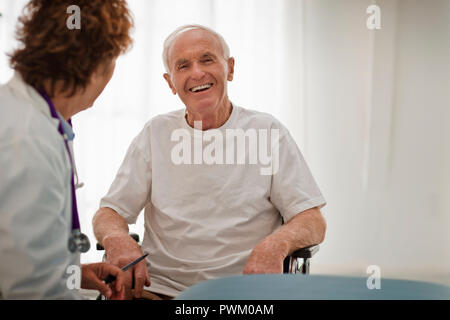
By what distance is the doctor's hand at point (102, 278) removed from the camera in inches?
43.5

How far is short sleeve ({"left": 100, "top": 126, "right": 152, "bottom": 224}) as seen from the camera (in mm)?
1683

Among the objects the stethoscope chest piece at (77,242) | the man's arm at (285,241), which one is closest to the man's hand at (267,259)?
the man's arm at (285,241)

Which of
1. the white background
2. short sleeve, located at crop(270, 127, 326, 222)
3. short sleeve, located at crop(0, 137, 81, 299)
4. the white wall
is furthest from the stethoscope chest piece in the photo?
the white wall

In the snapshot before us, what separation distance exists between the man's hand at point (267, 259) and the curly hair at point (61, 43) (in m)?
0.70

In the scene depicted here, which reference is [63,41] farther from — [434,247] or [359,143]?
[434,247]

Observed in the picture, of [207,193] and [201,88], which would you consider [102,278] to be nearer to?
[207,193]

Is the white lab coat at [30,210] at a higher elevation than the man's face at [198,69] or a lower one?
lower

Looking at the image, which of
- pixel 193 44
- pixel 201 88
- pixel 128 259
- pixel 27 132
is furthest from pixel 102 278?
pixel 193 44

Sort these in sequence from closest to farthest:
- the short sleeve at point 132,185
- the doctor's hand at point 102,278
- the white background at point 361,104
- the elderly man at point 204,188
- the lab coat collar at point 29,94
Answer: the lab coat collar at point 29,94 → the doctor's hand at point 102,278 → the elderly man at point 204,188 → the short sleeve at point 132,185 → the white background at point 361,104

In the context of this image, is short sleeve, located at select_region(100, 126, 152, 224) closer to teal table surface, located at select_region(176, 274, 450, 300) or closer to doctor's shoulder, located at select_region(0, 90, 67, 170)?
doctor's shoulder, located at select_region(0, 90, 67, 170)

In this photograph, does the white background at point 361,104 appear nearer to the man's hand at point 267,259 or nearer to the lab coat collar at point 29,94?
the man's hand at point 267,259

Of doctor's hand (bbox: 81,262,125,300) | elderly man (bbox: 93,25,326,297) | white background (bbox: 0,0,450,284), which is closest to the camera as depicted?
doctor's hand (bbox: 81,262,125,300)

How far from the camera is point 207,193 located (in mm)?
1643

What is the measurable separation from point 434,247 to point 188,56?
2.45 metres
